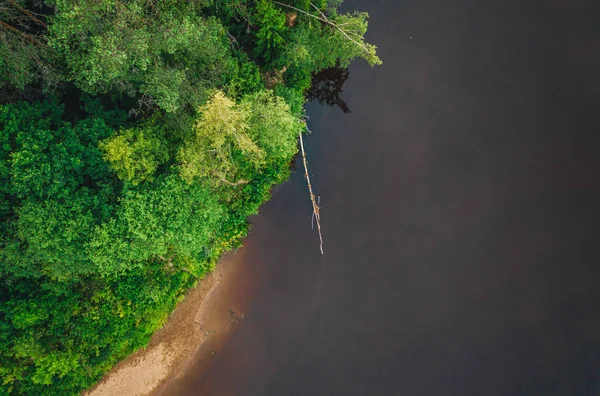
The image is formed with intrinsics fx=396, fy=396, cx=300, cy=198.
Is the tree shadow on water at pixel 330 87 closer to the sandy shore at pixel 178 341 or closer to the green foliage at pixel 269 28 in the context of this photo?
the green foliage at pixel 269 28

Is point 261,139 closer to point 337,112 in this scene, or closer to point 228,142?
point 228,142

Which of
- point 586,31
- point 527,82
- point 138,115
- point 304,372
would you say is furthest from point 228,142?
point 586,31

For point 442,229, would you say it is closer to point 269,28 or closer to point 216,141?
A: point 216,141

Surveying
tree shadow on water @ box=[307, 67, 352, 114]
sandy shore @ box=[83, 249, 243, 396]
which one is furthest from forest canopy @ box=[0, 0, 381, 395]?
tree shadow on water @ box=[307, 67, 352, 114]

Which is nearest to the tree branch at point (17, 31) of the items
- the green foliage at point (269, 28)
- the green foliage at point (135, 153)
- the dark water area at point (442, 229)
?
the green foliage at point (135, 153)

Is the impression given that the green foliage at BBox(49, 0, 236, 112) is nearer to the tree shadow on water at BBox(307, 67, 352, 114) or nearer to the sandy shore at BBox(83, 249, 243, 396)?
the tree shadow on water at BBox(307, 67, 352, 114)

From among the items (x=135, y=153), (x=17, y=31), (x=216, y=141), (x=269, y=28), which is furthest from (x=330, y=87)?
(x=17, y=31)
